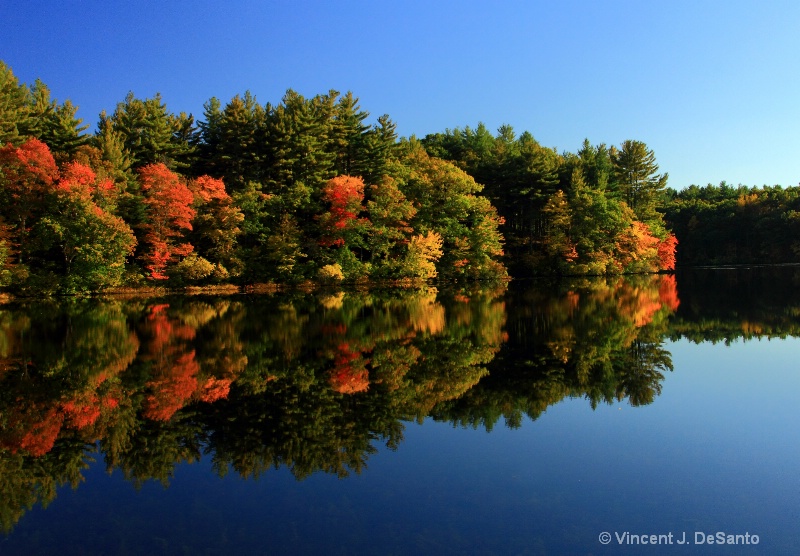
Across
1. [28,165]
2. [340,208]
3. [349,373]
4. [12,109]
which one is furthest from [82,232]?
[349,373]

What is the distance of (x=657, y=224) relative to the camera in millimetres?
67250

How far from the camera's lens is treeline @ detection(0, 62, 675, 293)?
3581 centimetres

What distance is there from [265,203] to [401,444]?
128 ft

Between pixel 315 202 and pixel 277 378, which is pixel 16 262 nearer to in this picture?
pixel 315 202

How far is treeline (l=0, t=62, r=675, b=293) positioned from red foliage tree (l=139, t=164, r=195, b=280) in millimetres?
109

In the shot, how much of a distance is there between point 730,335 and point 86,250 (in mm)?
34845

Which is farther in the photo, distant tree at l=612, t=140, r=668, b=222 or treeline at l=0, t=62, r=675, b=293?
distant tree at l=612, t=140, r=668, b=222

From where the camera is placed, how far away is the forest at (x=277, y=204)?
3591 centimetres

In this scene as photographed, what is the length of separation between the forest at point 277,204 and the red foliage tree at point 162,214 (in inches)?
5.1

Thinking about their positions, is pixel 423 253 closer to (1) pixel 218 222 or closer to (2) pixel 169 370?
(1) pixel 218 222

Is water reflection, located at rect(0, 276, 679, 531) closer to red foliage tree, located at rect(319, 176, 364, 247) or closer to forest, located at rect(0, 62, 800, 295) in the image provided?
forest, located at rect(0, 62, 800, 295)

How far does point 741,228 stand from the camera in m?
85.7

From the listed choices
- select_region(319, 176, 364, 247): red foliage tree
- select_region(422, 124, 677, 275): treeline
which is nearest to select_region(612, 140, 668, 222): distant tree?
select_region(422, 124, 677, 275): treeline

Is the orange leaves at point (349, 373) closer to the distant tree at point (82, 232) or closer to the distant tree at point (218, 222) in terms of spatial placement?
the distant tree at point (82, 232)
